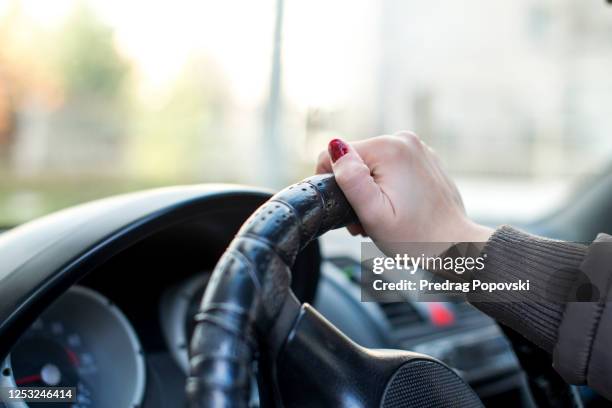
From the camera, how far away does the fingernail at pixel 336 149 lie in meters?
0.75

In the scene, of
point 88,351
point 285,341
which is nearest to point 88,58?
point 88,351

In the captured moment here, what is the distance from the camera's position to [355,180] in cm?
73

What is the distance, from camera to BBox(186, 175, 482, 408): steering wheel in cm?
51

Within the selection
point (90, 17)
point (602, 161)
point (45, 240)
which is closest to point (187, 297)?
point (45, 240)

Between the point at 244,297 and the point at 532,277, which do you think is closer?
the point at 244,297

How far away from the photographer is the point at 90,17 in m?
2.02

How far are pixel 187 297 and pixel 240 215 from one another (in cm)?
27

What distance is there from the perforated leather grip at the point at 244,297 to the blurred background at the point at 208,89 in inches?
12.4

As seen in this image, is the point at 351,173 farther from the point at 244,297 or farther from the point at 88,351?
the point at 88,351

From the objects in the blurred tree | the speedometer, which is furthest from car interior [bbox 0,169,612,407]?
the blurred tree

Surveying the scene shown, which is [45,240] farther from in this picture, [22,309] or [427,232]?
[427,232]

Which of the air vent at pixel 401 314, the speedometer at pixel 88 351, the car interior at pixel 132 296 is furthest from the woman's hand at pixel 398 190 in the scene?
the air vent at pixel 401 314

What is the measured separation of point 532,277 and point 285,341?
1.02ft

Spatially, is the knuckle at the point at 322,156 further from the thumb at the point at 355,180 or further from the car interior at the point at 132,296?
the car interior at the point at 132,296
